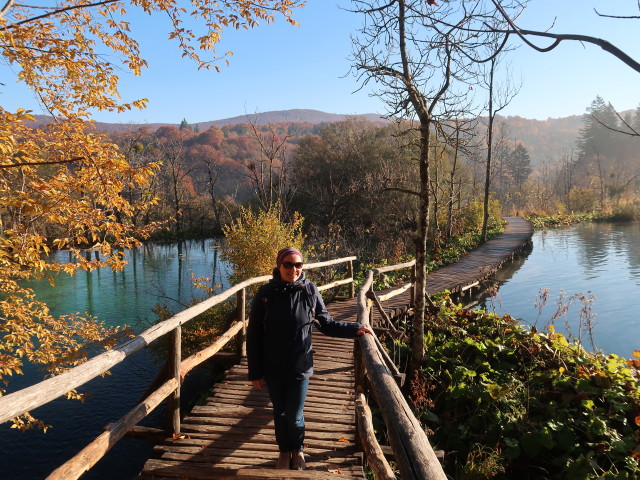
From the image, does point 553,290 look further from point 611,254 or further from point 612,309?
point 611,254

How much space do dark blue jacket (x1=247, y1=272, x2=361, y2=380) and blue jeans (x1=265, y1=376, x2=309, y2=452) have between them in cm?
8

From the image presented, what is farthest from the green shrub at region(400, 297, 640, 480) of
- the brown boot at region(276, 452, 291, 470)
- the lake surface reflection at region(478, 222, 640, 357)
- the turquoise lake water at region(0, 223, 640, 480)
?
the brown boot at region(276, 452, 291, 470)

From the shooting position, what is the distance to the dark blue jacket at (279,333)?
10.5 ft

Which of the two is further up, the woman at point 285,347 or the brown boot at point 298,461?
the woman at point 285,347

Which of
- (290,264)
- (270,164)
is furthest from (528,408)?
(270,164)

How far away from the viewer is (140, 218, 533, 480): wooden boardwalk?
3.20m

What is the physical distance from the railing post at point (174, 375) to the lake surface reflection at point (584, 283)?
751 cm

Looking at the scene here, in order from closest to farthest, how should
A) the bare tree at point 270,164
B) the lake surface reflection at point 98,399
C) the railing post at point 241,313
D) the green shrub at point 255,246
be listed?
the railing post at point 241,313 → the lake surface reflection at point 98,399 → the green shrub at point 255,246 → the bare tree at point 270,164

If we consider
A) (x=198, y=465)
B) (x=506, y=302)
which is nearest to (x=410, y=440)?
(x=198, y=465)

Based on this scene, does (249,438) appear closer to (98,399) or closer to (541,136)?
(98,399)

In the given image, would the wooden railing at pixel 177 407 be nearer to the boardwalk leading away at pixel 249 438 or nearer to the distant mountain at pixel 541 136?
the boardwalk leading away at pixel 249 438

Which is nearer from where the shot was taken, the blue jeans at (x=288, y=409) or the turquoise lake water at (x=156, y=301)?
the blue jeans at (x=288, y=409)

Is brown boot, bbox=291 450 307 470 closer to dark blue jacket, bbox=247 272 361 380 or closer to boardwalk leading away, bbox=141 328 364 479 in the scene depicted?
boardwalk leading away, bbox=141 328 364 479

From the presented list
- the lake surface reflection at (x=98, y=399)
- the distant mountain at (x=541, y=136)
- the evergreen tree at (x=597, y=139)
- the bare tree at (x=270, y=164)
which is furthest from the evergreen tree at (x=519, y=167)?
the lake surface reflection at (x=98, y=399)
